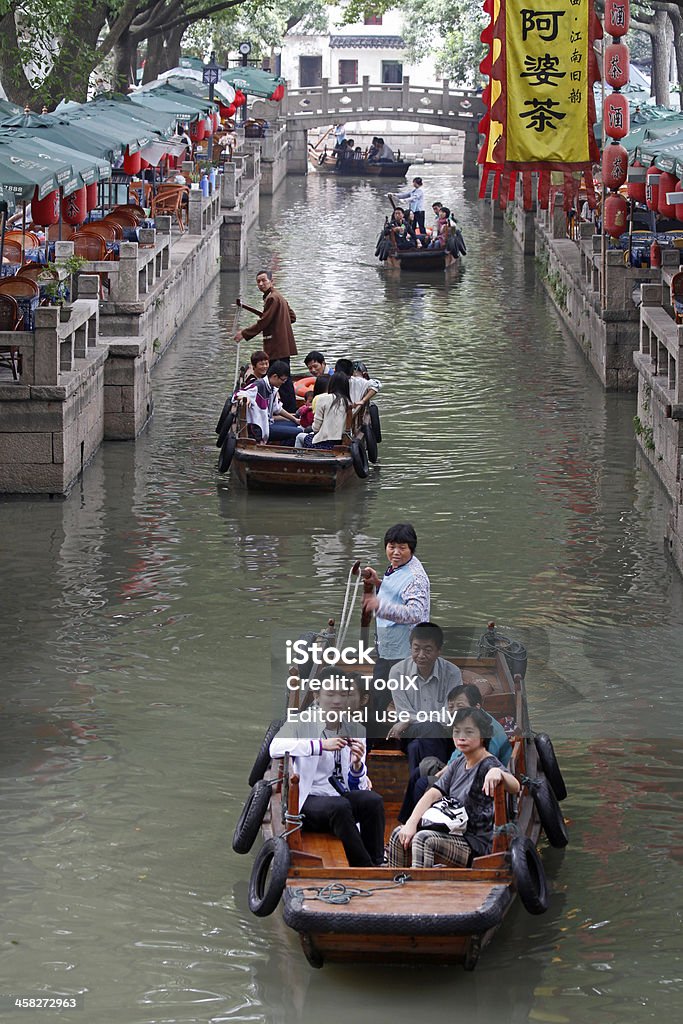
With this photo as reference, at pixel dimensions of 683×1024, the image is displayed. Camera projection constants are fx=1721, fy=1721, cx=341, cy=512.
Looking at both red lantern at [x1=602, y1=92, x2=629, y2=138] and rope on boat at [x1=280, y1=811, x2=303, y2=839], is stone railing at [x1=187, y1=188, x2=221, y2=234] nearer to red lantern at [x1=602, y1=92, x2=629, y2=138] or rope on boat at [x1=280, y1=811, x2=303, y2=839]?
red lantern at [x1=602, y1=92, x2=629, y2=138]

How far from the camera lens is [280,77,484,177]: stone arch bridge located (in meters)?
58.6

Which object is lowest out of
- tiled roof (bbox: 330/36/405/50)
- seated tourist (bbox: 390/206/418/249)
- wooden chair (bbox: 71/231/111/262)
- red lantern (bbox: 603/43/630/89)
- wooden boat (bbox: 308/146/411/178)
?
wooden chair (bbox: 71/231/111/262)

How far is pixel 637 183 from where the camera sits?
953 inches

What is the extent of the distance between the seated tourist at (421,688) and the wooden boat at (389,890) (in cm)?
44

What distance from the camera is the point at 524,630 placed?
12391 millimetres

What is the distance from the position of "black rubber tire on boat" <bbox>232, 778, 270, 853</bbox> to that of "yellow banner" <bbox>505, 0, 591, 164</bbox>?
12.0 meters

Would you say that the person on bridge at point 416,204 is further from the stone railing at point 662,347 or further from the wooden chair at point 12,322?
the wooden chair at point 12,322

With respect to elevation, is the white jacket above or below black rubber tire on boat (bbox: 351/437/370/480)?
below

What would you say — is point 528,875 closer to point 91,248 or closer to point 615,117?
point 91,248

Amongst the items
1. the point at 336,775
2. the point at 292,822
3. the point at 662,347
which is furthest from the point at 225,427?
the point at 292,822

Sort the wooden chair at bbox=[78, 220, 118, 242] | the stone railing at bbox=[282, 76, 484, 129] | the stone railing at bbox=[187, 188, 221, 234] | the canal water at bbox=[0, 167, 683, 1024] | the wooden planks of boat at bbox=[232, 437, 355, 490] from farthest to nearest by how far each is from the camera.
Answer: the stone railing at bbox=[282, 76, 484, 129] < the stone railing at bbox=[187, 188, 221, 234] < the wooden chair at bbox=[78, 220, 118, 242] < the wooden planks of boat at bbox=[232, 437, 355, 490] < the canal water at bbox=[0, 167, 683, 1024]

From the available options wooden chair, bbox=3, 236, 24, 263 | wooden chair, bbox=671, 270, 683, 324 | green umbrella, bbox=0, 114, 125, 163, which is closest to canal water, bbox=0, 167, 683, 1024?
wooden chair, bbox=671, 270, 683, 324

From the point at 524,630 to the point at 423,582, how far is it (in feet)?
9.52

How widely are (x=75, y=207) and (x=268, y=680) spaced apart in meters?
12.0
